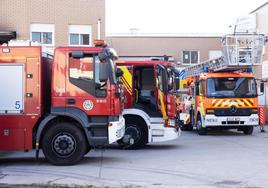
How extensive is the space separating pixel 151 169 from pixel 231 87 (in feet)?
35.1

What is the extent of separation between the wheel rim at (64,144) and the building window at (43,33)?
15499 millimetres

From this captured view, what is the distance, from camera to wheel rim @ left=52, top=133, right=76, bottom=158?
1241cm

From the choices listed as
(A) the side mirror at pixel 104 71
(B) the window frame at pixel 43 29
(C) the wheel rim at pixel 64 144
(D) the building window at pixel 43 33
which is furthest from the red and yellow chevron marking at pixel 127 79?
(D) the building window at pixel 43 33

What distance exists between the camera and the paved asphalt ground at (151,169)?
10.4m

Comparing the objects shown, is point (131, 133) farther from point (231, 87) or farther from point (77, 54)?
point (231, 87)

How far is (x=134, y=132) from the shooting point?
52.0ft

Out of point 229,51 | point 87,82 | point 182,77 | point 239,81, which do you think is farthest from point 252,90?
point 87,82

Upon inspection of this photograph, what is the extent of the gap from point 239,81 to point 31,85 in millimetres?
11830

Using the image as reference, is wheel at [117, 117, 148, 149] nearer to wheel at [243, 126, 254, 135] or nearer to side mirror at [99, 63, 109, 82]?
side mirror at [99, 63, 109, 82]

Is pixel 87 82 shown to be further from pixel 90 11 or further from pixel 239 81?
pixel 90 11

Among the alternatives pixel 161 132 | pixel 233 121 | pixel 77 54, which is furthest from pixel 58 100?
pixel 233 121

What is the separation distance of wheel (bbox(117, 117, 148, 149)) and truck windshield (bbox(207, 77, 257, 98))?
22.0 ft

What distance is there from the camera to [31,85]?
484 inches

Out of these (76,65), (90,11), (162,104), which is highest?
(90,11)
